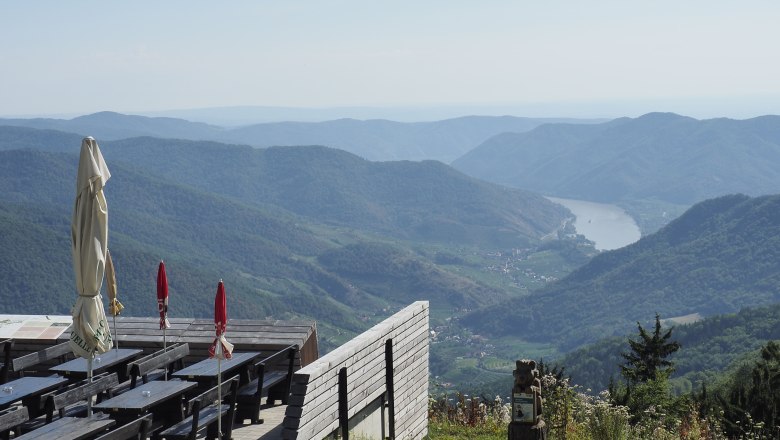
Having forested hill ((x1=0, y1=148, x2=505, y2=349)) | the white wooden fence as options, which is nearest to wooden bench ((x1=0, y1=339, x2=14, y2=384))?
the white wooden fence

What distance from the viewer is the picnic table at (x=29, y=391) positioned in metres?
8.66

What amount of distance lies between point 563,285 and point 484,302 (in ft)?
48.5

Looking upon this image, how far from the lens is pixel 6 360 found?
10.9 m

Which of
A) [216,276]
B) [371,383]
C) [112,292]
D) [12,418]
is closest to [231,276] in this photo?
[216,276]

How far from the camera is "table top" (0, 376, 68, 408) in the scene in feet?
28.7

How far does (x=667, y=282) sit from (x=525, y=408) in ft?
547

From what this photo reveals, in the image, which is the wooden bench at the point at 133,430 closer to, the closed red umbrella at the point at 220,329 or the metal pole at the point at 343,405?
the closed red umbrella at the point at 220,329

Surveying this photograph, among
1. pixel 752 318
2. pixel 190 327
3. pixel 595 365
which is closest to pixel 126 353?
pixel 190 327

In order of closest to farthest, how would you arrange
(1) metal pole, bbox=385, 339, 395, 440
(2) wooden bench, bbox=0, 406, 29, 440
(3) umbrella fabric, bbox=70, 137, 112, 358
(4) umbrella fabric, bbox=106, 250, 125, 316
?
(2) wooden bench, bbox=0, 406, 29, 440
(3) umbrella fabric, bbox=70, 137, 112, 358
(1) metal pole, bbox=385, 339, 395, 440
(4) umbrella fabric, bbox=106, 250, 125, 316

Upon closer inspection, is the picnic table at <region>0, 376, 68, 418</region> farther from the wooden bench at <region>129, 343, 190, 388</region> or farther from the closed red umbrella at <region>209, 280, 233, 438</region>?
the closed red umbrella at <region>209, 280, 233, 438</region>

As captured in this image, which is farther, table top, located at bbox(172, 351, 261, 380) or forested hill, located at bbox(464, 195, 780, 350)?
forested hill, located at bbox(464, 195, 780, 350)

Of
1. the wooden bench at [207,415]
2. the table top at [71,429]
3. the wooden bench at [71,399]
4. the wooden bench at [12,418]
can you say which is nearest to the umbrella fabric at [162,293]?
the wooden bench at [71,399]

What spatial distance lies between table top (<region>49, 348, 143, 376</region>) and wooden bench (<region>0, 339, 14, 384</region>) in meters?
0.60

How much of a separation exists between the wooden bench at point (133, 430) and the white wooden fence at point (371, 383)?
1.06 meters
